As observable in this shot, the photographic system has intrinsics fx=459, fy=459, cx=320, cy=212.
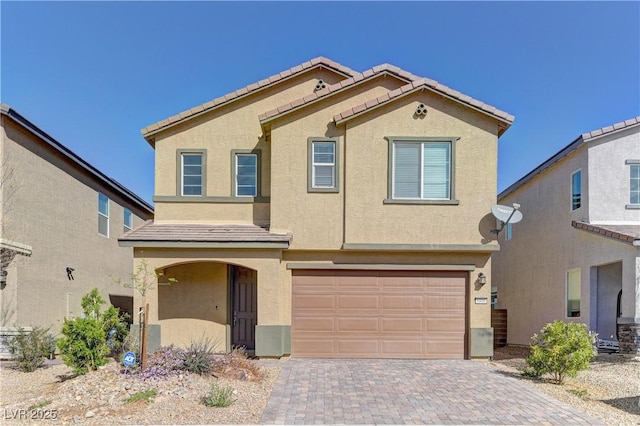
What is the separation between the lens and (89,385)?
26.5 ft

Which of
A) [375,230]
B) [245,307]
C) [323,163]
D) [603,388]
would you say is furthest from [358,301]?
[603,388]

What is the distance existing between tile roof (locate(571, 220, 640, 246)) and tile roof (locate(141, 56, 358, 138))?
8.15 meters

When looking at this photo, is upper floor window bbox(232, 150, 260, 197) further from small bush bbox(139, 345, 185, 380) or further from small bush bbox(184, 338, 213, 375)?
small bush bbox(184, 338, 213, 375)

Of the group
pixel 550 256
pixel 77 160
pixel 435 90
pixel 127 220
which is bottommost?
pixel 550 256

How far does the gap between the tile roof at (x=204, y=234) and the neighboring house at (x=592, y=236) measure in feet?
29.4

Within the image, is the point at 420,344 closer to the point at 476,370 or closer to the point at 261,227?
the point at 476,370

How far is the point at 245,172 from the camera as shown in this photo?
13.2 metres

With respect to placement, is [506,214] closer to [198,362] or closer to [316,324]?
[316,324]

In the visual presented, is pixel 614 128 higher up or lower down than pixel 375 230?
higher up

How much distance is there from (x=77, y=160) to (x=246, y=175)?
20.0 feet

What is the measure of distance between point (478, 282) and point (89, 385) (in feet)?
30.7

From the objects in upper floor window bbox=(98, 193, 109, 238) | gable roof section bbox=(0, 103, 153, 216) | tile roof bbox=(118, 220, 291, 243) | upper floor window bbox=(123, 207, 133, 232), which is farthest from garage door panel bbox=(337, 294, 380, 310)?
upper floor window bbox=(123, 207, 133, 232)

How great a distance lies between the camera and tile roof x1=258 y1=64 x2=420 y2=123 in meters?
12.2

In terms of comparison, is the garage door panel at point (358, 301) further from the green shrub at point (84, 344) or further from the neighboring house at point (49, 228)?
the neighboring house at point (49, 228)
